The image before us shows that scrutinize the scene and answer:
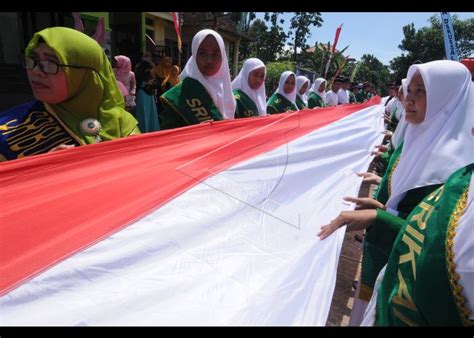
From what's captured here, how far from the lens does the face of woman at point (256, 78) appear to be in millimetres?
3726

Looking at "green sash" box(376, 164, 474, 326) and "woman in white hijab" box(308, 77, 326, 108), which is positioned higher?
"woman in white hijab" box(308, 77, 326, 108)

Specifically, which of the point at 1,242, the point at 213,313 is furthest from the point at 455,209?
the point at 1,242

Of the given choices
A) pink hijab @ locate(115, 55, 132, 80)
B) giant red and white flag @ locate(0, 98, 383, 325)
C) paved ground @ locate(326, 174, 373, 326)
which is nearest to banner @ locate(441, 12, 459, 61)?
giant red and white flag @ locate(0, 98, 383, 325)

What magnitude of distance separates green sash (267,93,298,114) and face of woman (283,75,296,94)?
0.13m

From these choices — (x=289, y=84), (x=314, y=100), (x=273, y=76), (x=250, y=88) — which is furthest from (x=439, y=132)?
(x=273, y=76)

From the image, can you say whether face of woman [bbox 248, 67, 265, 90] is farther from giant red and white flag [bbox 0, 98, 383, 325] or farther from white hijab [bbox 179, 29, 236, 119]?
giant red and white flag [bbox 0, 98, 383, 325]

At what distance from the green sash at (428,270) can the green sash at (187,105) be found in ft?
6.00

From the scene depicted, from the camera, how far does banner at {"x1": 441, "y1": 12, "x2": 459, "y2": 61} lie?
225 centimetres

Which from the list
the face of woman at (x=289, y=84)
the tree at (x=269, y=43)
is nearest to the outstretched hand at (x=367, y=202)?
the face of woman at (x=289, y=84)

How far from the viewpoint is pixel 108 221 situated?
106 cm

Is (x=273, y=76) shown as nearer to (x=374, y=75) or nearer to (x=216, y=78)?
(x=216, y=78)

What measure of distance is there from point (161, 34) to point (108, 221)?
13.0 meters

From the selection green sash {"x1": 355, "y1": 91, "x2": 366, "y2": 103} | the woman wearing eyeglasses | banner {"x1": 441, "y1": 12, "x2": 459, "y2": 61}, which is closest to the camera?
the woman wearing eyeglasses
